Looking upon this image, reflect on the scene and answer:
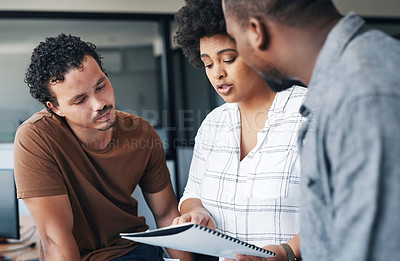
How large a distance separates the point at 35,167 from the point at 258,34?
92 centimetres

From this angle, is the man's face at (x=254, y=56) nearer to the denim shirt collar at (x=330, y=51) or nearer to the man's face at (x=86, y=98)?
the denim shirt collar at (x=330, y=51)

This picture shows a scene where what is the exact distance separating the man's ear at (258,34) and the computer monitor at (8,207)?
4.80 feet

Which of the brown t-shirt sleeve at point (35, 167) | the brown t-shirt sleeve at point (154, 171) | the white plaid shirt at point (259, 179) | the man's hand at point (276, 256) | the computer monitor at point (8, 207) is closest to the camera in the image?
the man's hand at point (276, 256)

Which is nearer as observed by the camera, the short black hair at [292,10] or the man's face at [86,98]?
the short black hair at [292,10]

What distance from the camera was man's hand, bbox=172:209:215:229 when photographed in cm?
121

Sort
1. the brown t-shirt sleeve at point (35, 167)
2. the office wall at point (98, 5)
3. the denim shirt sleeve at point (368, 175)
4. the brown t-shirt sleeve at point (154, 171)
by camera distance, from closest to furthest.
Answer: the denim shirt sleeve at point (368, 175), the brown t-shirt sleeve at point (35, 167), the brown t-shirt sleeve at point (154, 171), the office wall at point (98, 5)

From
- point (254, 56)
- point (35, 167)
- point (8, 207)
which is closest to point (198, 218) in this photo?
point (35, 167)

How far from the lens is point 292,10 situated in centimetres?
65

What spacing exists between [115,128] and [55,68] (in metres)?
0.32

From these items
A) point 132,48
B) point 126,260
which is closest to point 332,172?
point 126,260

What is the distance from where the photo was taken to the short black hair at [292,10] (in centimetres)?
65

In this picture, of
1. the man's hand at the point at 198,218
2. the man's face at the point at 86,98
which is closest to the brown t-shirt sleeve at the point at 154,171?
the man's face at the point at 86,98

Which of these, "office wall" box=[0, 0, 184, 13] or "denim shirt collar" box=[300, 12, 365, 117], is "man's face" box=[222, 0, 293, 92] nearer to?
"denim shirt collar" box=[300, 12, 365, 117]

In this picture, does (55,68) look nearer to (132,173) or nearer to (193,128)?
(132,173)
